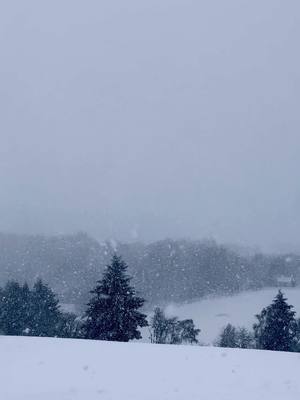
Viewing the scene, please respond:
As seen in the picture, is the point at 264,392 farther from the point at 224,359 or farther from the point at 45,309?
the point at 45,309

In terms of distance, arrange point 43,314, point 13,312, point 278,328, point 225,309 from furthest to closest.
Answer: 1. point 225,309
2. point 43,314
3. point 13,312
4. point 278,328

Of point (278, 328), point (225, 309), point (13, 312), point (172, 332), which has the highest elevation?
point (225, 309)

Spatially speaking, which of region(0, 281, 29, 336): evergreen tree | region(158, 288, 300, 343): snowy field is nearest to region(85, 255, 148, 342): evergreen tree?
region(0, 281, 29, 336): evergreen tree

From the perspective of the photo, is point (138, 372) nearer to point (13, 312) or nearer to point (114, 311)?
point (114, 311)

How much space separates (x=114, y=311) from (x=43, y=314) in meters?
28.7

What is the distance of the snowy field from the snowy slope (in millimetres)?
111870

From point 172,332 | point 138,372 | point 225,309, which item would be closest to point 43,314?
point 172,332

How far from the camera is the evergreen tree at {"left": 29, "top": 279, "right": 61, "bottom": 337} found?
53.6m

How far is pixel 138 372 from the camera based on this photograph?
12992mm

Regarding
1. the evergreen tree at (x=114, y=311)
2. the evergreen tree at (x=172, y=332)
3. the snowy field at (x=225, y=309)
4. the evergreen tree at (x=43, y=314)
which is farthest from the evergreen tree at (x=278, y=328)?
the snowy field at (x=225, y=309)

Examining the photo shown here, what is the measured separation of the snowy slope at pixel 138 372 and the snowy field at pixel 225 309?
112 m

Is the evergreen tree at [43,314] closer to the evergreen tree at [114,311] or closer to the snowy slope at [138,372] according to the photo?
the evergreen tree at [114,311]

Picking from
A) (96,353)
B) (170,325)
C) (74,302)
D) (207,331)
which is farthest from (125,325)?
(74,302)

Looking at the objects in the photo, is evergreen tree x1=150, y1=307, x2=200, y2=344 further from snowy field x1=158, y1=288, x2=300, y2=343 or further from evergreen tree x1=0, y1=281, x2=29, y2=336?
snowy field x1=158, y1=288, x2=300, y2=343
